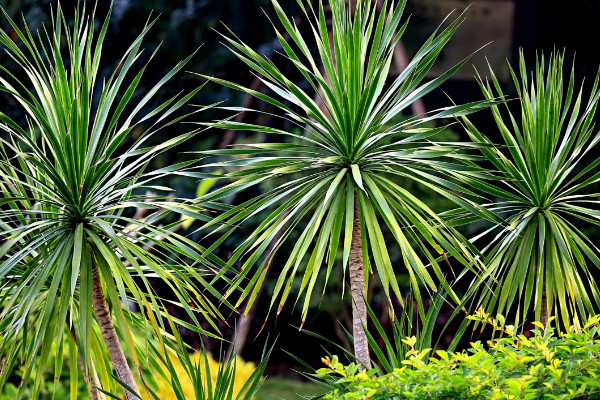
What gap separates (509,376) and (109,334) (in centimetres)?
171

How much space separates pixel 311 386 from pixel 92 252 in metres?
5.28

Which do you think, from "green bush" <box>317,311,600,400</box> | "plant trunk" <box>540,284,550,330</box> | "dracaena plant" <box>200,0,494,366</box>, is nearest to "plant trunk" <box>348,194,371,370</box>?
"dracaena plant" <box>200,0,494,366</box>

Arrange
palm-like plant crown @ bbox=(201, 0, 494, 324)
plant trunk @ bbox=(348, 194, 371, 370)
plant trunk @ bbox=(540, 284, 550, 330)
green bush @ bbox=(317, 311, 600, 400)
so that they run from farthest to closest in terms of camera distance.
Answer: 1. plant trunk @ bbox=(540, 284, 550, 330)
2. plant trunk @ bbox=(348, 194, 371, 370)
3. palm-like plant crown @ bbox=(201, 0, 494, 324)
4. green bush @ bbox=(317, 311, 600, 400)

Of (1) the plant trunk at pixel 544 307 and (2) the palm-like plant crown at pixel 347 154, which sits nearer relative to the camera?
(2) the palm-like plant crown at pixel 347 154

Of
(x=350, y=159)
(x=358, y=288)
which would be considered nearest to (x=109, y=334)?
(x=358, y=288)

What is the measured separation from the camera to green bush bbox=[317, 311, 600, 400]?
2.59 m

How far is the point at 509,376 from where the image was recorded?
2.85 meters

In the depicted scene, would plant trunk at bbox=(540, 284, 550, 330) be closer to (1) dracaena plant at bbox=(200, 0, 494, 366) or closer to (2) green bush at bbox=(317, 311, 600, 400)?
(1) dracaena plant at bbox=(200, 0, 494, 366)

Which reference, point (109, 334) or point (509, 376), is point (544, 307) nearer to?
point (509, 376)

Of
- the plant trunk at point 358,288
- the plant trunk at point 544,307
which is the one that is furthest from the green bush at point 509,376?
the plant trunk at point 544,307

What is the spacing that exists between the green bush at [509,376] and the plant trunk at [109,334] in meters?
0.96

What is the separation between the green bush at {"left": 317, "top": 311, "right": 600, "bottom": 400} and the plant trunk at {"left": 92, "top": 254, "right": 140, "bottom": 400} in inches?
38.0

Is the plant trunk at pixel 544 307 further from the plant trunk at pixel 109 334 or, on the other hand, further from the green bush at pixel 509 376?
the plant trunk at pixel 109 334

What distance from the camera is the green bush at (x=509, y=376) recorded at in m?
2.59
